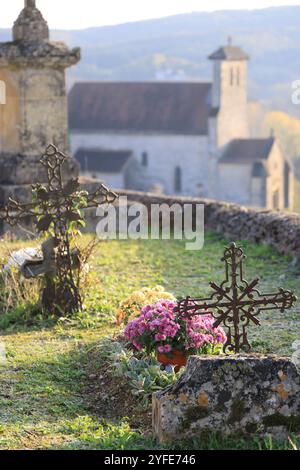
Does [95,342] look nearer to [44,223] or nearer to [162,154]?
[44,223]

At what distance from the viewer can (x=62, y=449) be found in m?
5.13

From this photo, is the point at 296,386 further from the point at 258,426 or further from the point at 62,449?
the point at 62,449

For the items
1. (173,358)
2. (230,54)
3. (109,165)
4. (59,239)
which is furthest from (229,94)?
(173,358)

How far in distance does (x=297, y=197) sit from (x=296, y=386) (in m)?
82.1

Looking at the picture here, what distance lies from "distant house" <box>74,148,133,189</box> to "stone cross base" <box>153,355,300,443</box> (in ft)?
200

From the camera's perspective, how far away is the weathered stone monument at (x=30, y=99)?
41.5 ft

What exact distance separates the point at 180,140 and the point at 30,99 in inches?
2242

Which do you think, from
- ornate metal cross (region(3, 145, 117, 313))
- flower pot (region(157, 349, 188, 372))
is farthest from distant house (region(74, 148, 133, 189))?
flower pot (region(157, 349, 188, 372))

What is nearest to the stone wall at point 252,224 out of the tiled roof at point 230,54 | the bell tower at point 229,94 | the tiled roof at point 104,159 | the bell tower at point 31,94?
the bell tower at point 31,94

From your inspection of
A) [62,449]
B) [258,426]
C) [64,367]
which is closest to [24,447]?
[62,449]

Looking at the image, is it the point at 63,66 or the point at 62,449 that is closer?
the point at 62,449

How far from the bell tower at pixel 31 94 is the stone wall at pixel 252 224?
6.74 feet

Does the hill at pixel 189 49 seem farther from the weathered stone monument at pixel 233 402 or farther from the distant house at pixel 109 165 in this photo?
the weathered stone monument at pixel 233 402
